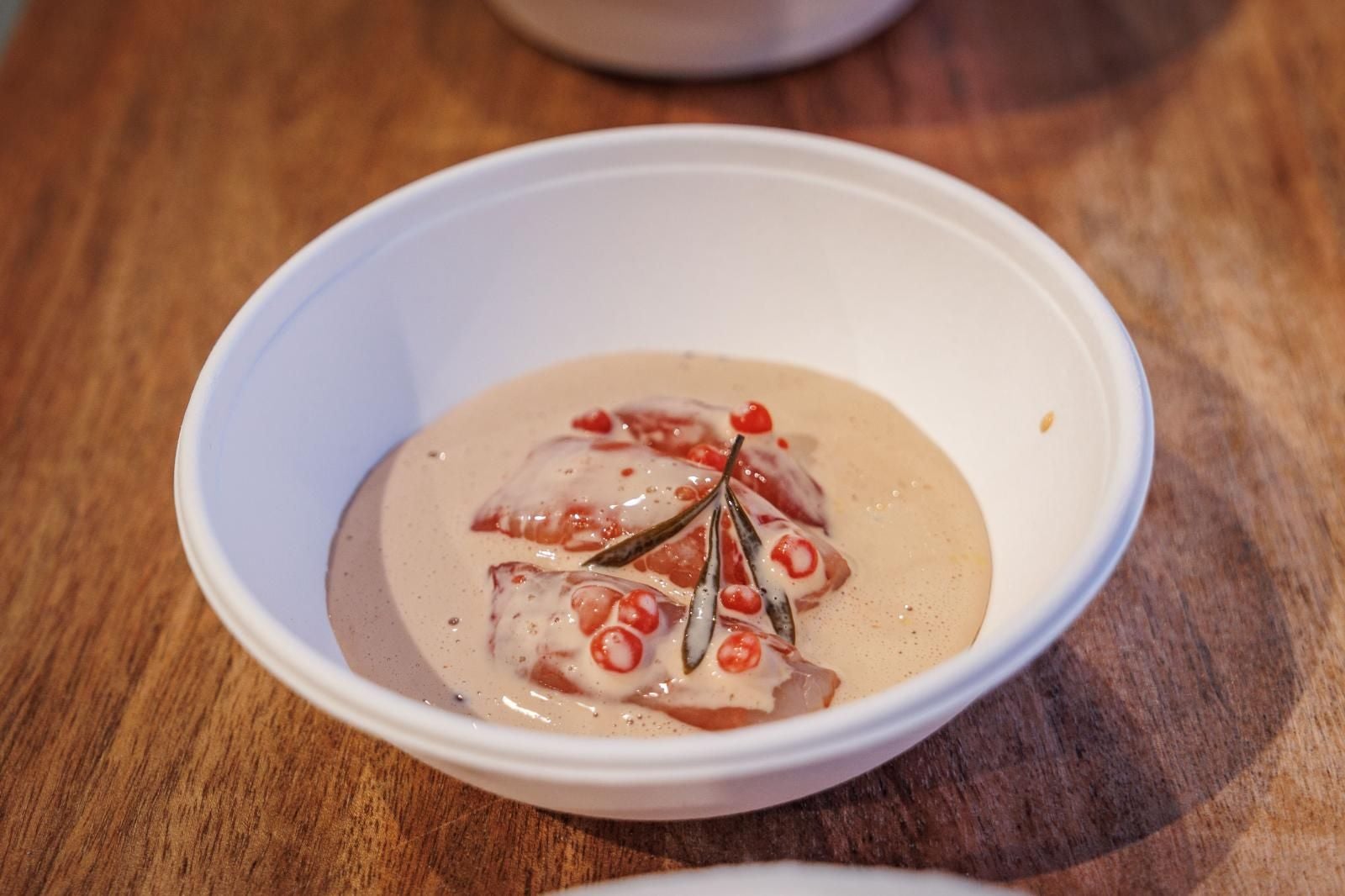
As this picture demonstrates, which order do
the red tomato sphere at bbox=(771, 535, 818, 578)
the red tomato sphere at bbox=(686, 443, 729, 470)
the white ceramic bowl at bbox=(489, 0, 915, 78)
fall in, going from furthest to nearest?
the white ceramic bowl at bbox=(489, 0, 915, 78) < the red tomato sphere at bbox=(686, 443, 729, 470) < the red tomato sphere at bbox=(771, 535, 818, 578)

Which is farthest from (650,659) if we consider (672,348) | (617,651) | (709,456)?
(672,348)

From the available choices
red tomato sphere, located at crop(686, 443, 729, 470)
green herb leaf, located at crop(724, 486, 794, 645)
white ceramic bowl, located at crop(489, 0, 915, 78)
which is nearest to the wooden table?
white ceramic bowl, located at crop(489, 0, 915, 78)

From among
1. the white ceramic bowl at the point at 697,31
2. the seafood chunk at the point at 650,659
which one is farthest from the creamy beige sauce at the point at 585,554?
the white ceramic bowl at the point at 697,31

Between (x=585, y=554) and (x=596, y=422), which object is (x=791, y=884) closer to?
(x=585, y=554)

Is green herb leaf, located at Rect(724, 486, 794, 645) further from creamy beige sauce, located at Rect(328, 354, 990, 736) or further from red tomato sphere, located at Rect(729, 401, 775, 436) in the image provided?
red tomato sphere, located at Rect(729, 401, 775, 436)

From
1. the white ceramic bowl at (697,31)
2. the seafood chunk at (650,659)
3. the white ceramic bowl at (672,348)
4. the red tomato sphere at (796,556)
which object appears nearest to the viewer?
the white ceramic bowl at (672,348)

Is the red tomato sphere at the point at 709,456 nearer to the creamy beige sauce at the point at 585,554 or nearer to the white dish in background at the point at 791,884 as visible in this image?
the creamy beige sauce at the point at 585,554
